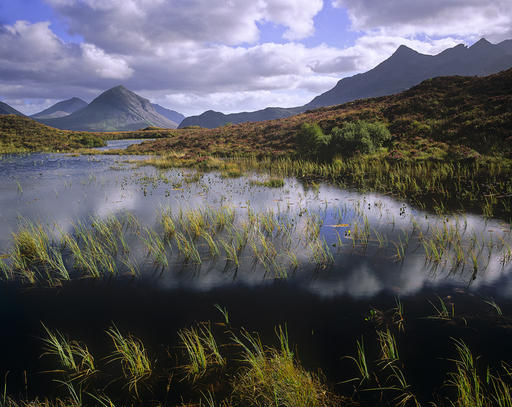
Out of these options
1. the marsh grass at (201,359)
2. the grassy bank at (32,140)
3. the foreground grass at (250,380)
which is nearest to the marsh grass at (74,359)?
the foreground grass at (250,380)

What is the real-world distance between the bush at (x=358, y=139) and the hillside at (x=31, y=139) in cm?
5349

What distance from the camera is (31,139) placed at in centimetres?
6006

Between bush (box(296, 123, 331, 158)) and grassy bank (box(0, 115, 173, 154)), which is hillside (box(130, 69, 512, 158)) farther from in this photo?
grassy bank (box(0, 115, 173, 154))

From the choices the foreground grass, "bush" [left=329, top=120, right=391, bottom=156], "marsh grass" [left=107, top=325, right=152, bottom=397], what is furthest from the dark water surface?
"bush" [left=329, top=120, right=391, bottom=156]

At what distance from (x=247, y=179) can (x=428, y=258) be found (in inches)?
613

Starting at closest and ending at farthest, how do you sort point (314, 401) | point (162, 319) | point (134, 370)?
point (314, 401), point (134, 370), point (162, 319)

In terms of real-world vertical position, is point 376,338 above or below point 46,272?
below

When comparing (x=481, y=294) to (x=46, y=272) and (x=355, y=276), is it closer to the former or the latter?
(x=355, y=276)

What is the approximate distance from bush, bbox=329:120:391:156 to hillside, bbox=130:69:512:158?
217 centimetres

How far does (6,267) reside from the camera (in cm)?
780

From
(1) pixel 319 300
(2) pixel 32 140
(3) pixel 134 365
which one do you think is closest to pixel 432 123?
(1) pixel 319 300

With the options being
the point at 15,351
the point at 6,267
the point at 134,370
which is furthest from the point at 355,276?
the point at 6,267

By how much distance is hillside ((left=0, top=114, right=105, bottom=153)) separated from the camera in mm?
53691

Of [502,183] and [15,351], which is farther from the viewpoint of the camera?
[502,183]
